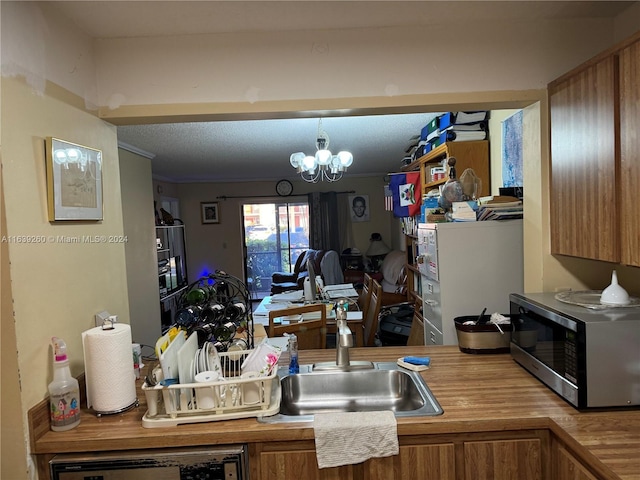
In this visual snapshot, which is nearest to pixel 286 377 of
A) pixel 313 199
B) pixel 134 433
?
pixel 134 433

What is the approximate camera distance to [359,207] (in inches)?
275

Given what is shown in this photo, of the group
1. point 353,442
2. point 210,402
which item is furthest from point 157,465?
point 353,442

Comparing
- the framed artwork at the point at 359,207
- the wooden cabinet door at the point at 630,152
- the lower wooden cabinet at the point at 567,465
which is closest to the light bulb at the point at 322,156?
the wooden cabinet door at the point at 630,152

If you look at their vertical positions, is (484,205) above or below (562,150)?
below

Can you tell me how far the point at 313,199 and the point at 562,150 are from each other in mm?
5432

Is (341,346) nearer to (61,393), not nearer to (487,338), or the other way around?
(487,338)

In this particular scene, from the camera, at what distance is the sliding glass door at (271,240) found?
23.8ft

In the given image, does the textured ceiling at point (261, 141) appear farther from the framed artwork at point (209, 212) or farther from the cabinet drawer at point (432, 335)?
the cabinet drawer at point (432, 335)

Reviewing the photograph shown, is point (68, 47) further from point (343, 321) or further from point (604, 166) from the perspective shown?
point (604, 166)

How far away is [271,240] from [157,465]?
6166mm

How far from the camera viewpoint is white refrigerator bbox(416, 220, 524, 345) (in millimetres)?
2123

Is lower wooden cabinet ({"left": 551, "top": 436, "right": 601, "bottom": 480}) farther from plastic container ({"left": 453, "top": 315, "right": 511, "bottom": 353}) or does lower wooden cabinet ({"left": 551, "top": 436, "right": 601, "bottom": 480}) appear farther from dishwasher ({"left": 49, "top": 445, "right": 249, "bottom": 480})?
dishwasher ({"left": 49, "top": 445, "right": 249, "bottom": 480})

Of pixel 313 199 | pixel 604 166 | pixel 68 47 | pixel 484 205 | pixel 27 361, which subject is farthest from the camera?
pixel 313 199

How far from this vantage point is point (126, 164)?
12.1 ft
